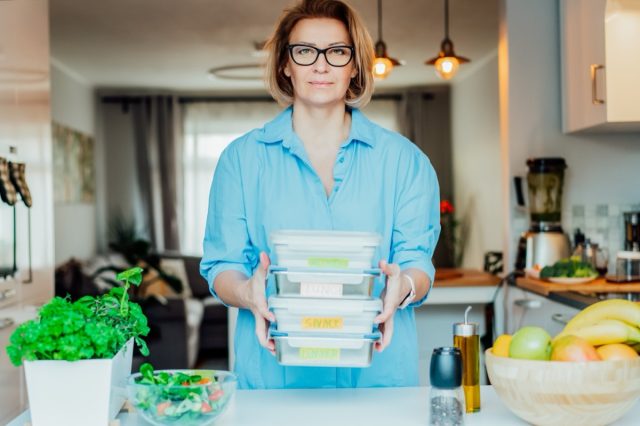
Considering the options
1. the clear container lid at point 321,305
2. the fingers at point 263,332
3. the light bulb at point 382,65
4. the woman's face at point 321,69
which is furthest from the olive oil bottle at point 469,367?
the light bulb at point 382,65

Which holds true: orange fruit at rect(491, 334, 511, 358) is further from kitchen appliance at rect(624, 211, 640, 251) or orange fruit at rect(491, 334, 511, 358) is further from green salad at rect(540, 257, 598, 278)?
kitchen appliance at rect(624, 211, 640, 251)

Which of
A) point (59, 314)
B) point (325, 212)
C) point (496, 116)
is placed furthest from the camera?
point (496, 116)

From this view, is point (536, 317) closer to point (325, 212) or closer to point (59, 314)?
point (325, 212)

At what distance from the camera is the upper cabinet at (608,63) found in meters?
3.28

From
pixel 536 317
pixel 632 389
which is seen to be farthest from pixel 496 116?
pixel 632 389

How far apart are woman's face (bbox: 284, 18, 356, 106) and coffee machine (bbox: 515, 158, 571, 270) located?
2384 mm

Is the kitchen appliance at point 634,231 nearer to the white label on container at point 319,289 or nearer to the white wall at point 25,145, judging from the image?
the white wall at point 25,145

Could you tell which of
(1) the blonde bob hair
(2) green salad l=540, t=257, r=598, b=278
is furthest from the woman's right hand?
(2) green salad l=540, t=257, r=598, b=278

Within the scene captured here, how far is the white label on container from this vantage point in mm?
1396

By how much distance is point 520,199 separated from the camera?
166 inches

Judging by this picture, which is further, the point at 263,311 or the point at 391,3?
the point at 391,3

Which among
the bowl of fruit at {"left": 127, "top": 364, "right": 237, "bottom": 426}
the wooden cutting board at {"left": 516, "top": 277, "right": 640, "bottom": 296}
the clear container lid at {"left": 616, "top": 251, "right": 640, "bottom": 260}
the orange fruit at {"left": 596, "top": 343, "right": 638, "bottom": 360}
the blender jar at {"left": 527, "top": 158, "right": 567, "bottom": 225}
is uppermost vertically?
the blender jar at {"left": 527, "top": 158, "right": 567, "bottom": 225}

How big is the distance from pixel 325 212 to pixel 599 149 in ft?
8.80

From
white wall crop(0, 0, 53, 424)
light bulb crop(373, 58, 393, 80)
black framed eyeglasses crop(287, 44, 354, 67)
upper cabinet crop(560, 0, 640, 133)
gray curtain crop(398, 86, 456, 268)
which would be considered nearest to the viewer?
black framed eyeglasses crop(287, 44, 354, 67)
